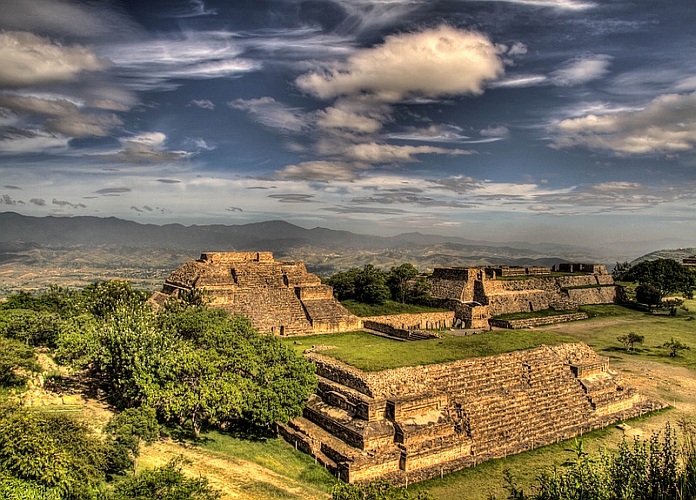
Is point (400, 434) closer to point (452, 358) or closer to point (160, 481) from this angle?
point (452, 358)

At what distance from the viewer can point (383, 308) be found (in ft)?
112

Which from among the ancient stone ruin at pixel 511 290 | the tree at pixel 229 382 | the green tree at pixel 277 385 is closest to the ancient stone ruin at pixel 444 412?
the green tree at pixel 277 385

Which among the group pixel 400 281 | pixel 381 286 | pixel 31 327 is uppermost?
pixel 400 281

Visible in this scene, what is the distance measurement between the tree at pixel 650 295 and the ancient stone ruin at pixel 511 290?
2.49 meters

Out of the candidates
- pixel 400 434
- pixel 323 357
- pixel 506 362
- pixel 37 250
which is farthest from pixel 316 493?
pixel 37 250

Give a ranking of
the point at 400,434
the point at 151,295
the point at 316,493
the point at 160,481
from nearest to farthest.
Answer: the point at 160,481 → the point at 316,493 → the point at 400,434 → the point at 151,295

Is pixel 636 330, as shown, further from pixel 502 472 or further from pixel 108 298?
pixel 108 298

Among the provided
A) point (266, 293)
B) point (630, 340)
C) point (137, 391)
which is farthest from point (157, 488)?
point (630, 340)

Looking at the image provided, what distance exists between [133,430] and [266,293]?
1777 cm

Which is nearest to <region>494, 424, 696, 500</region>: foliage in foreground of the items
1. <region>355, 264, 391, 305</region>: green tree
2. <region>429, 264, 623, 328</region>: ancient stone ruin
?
<region>429, 264, 623, 328</region>: ancient stone ruin

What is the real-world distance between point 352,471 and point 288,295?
17938mm

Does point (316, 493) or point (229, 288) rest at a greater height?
point (229, 288)

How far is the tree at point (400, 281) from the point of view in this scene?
38.9 metres

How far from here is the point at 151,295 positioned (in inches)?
1235
